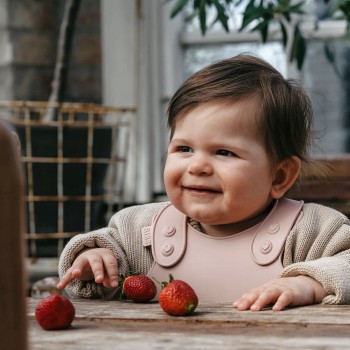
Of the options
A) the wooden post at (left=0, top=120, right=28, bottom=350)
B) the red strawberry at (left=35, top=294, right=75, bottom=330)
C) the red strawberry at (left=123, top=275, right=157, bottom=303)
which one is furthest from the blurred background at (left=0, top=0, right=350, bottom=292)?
the wooden post at (left=0, top=120, right=28, bottom=350)

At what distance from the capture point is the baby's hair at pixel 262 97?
4.82 ft

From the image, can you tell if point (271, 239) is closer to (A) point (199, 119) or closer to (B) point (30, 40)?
(A) point (199, 119)

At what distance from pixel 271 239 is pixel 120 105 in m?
1.70

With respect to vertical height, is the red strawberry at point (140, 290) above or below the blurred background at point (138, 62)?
below

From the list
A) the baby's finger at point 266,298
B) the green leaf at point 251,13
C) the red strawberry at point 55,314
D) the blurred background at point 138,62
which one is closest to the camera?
the red strawberry at point 55,314

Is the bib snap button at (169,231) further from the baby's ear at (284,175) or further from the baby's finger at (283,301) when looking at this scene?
the baby's finger at (283,301)

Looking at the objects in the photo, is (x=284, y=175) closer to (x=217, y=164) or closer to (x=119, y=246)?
(x=217, y=164)

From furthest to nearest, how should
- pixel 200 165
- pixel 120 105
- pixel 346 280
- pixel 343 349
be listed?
pixel 120 105
pixel 200 165
pixel 346 280
pixel 343 349

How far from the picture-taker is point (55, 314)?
0.94m

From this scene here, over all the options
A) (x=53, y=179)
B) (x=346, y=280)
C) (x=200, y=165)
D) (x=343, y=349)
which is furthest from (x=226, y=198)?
(x=53, y=179)

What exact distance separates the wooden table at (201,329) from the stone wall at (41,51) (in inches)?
79.6

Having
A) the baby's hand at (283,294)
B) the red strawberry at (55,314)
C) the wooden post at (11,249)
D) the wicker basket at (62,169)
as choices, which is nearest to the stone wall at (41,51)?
the wicker basket at (62,169)

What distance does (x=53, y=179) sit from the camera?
9.06ft

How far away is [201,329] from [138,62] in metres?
2.24
